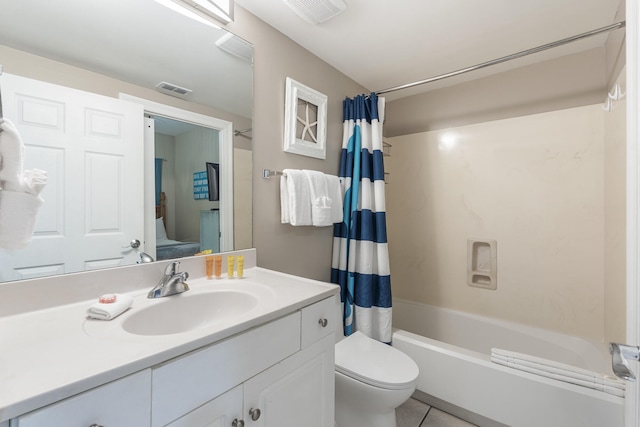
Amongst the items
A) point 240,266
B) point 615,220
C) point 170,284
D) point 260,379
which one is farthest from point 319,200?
point 615,220

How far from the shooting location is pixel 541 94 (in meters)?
1.97

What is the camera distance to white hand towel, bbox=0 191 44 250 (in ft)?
1.86

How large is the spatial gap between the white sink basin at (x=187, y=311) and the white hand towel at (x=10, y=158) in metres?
A: 0.46

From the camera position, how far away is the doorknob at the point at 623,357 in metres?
0.55

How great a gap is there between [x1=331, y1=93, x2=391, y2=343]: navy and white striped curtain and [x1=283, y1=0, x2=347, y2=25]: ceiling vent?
2.22ft

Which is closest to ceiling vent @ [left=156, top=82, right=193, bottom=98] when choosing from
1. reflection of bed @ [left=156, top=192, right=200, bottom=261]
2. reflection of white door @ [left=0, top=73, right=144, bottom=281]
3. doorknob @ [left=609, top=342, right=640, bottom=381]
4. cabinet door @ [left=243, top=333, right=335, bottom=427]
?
reflection of white door @ [left=0, top=73, right=144, bottom=281]

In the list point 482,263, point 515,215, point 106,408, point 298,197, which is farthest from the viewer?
point 482,263

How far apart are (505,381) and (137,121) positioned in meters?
2.17

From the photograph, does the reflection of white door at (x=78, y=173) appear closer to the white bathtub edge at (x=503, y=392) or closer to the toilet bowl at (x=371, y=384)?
the toilet bowl at (x=371, y=384)

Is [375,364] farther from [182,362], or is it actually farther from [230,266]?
[182,362]

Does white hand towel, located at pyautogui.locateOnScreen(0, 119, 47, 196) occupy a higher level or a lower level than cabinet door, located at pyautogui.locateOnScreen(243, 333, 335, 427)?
higher

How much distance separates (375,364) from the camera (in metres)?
1.39

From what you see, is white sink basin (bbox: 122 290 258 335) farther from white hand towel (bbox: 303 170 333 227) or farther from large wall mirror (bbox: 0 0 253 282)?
white hand towel (bbox: 303 170 333 227)

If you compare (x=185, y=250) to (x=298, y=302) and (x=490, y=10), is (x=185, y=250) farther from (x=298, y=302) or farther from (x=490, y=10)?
(x=490, y=10)
